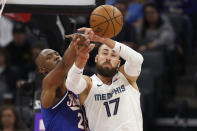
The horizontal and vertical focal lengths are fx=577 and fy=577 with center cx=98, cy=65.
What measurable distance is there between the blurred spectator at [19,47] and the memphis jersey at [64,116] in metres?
5.17

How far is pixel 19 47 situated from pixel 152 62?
269 centimetres

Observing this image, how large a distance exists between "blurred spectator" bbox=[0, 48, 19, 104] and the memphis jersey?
4477mm

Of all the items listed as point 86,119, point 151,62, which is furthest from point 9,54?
point 86,119

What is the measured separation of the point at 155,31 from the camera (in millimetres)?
10477

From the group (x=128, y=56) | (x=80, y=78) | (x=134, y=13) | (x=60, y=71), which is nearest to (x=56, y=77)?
(x=60, y=71)

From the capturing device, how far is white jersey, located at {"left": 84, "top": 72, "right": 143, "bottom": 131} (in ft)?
19.0

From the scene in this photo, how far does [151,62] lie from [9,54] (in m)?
2.86

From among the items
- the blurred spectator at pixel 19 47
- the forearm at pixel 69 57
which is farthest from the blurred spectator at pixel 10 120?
the forearm at pixel 69 57

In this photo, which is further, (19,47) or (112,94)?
(19,47)

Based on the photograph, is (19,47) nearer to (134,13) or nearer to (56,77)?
(134,13)

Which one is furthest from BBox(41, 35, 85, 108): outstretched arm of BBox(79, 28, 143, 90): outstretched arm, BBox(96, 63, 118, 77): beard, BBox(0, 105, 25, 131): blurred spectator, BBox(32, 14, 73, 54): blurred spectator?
BBox(0, 105, 25, 131): blurred spectator

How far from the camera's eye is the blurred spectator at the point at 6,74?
10.4 m

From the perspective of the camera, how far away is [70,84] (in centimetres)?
556

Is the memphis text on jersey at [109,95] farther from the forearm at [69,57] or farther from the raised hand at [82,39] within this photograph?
the raised hand at [82,39]
